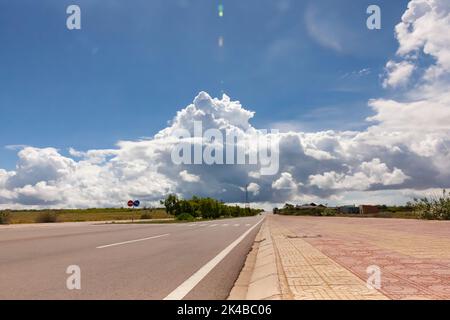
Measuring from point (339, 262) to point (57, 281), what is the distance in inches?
216

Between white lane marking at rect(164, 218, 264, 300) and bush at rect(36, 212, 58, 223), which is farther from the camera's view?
bush at rect(36, 212, 58, 223)

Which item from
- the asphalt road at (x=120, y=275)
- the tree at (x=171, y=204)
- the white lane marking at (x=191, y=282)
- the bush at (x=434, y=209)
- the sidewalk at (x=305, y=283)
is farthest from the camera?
the tree at (x=171, y=204)

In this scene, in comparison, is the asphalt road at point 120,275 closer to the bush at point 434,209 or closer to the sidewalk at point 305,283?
the sidewalk at point 305,283

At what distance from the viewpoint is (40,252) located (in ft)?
39.3

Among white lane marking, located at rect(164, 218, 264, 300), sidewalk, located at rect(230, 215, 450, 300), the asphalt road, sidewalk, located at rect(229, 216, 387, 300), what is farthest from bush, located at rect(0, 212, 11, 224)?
sidewalk, located at rect(229, 216, 387, 300)

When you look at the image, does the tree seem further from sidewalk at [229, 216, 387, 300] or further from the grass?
sidewalk at [229, 216, 387, 300]

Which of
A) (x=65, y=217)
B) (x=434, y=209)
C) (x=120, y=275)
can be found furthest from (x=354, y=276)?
(x=65, y=217)

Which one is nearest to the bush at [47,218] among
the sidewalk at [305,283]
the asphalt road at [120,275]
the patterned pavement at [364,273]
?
the asphalt road at [120,275]

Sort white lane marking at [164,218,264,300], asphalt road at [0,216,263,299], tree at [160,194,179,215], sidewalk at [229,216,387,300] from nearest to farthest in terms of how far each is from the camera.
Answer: sidewalk at [229,216,387,300] < white lane marking at [164,218,264,300] < asphalt road at [0,216,263,299] < tree at [160,194,179,215]

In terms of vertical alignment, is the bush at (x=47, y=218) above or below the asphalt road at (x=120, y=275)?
below

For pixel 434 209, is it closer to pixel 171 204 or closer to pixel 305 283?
pixel 305 283

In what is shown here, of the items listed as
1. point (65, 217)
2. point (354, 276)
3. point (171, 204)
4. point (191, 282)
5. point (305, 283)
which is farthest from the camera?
point (171, 204)
